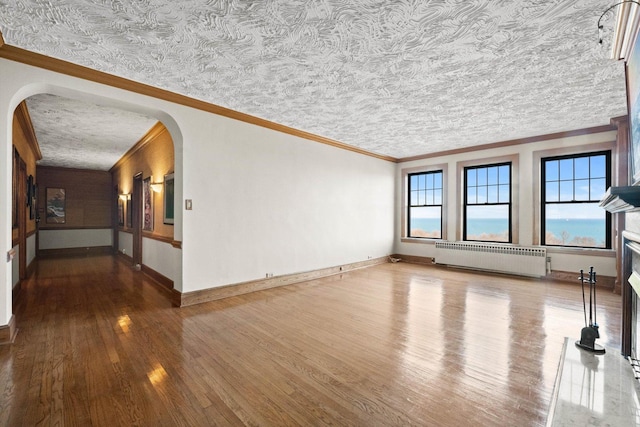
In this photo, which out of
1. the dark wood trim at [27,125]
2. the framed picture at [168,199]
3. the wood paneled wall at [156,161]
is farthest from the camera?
the wood paneled wall at [156,161]

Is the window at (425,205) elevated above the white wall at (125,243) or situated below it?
above

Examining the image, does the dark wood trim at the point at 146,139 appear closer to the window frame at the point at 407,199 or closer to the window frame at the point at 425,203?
the window frame at the point at 407,199

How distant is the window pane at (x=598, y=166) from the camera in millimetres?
5452

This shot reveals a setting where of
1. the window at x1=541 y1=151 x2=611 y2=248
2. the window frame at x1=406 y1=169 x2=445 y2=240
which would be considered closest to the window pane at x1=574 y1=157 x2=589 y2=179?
the window at x1=541 y1=151 x2=611 y2=248

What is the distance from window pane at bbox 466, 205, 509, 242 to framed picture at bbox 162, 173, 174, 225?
657cm

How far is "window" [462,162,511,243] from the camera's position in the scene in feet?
21.5

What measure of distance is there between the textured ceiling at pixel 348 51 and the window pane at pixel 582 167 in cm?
125

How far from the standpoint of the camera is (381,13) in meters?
2.30

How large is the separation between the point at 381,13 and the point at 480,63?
4.75 ft

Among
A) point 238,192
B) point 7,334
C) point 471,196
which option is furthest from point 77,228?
point 471,196

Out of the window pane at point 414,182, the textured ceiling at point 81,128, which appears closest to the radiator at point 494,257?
the window pane at point 414,182

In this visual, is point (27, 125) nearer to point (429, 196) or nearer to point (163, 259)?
point (163, 259)

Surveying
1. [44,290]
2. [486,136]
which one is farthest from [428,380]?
[44,290]

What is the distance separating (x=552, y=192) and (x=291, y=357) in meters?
6.31
